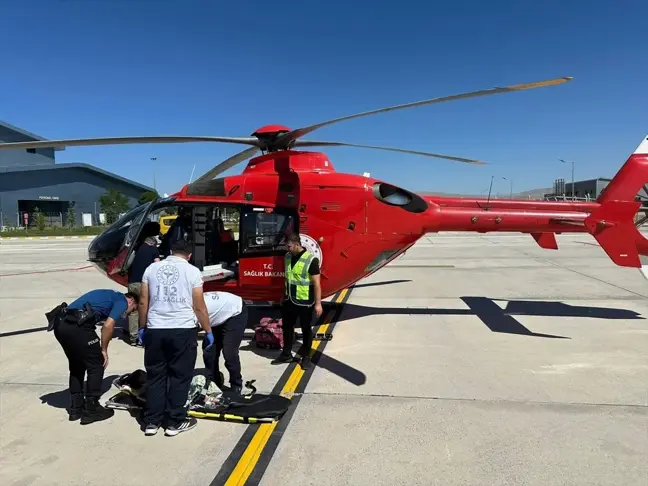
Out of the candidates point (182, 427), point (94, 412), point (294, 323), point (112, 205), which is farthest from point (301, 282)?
point (112, 205)

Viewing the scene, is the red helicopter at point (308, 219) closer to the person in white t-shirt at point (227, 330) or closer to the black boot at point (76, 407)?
the person in white t-shirt at point (227, 330)

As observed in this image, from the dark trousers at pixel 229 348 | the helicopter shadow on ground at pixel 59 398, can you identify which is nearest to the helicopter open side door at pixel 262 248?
the dark trousers at pixel 229 348

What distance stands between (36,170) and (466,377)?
66323mm

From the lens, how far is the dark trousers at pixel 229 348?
4609mm

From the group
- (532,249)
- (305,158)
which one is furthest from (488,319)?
(532,249)

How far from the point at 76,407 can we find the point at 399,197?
5408 mm

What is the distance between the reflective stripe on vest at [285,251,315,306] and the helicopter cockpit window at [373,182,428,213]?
2257 millimetres

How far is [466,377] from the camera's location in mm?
5242

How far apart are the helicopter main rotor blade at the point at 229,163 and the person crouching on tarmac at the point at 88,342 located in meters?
3.42

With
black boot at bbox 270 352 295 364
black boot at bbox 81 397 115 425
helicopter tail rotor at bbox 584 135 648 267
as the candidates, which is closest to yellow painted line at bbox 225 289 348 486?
black boot at bbox 270 352 295 364

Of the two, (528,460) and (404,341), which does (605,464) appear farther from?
(404,341)

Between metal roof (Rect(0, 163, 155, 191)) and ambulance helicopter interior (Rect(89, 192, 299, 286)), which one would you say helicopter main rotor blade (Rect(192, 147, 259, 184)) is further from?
metal roof (Rect(0, 163, 155, 191))

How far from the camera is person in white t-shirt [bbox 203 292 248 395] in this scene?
455 cm

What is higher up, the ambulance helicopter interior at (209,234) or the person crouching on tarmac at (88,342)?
the ambulance helicopter interior at (209,234)
